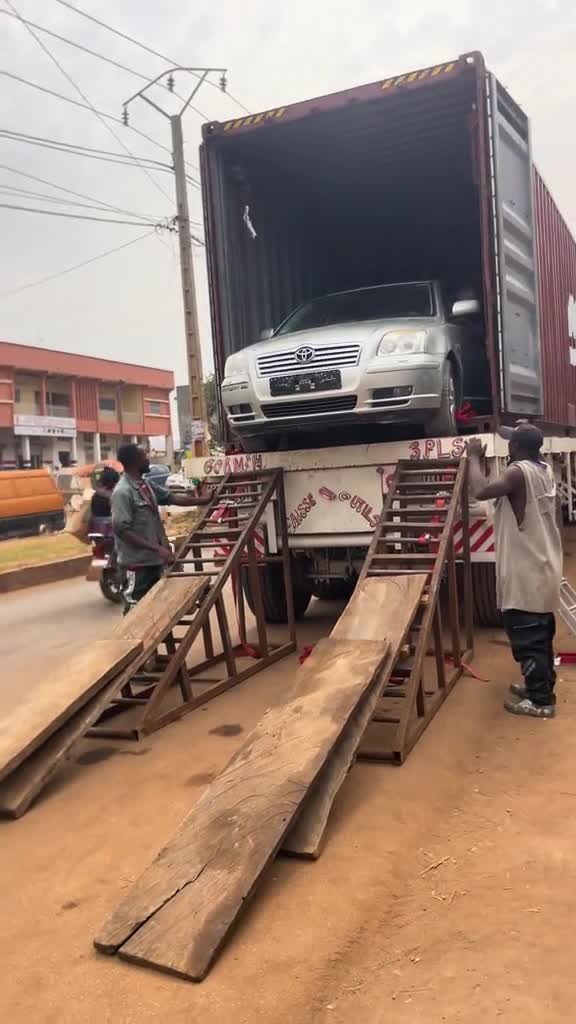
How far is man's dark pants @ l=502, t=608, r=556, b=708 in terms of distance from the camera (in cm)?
443

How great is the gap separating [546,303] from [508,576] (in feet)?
13.8

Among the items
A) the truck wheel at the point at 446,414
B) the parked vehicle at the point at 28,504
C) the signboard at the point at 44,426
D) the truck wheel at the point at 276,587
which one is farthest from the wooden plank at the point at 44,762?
the signboard at the point at 44,426

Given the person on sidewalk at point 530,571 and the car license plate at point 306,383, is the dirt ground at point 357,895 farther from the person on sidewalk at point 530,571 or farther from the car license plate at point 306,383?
the car license plate at point 306,383

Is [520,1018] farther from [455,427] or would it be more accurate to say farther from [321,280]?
[321,280]

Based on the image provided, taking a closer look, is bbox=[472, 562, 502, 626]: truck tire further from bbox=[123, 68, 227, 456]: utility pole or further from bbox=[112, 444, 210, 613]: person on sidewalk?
bbox=[123, 68, 227, 456]: utility pole

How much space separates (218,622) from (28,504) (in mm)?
12715

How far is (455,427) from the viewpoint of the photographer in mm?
5918

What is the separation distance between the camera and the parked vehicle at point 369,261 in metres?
5.88

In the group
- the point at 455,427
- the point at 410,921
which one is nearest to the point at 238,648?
the point at 455,427

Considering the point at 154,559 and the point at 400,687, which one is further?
the point at 154,559

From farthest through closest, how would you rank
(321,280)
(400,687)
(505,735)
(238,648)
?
(321,280) < (238,648) < (400,687) < (505,735)

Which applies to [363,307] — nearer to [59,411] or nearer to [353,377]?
[353,377]

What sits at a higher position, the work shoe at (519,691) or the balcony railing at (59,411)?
the balcony railing at (59,411)

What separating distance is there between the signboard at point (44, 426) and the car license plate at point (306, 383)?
35.6 meters
